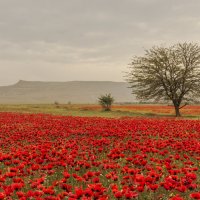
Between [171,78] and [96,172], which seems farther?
[171,78]

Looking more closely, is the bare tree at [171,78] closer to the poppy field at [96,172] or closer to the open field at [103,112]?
the open field at [103,112]

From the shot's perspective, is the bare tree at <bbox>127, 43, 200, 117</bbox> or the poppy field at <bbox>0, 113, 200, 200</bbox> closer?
the poppy field at <bbox>0, 113, 200, 200</bbox>

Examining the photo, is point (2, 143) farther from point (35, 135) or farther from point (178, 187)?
point (178, 187)

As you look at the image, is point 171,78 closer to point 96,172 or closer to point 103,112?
point 103,112

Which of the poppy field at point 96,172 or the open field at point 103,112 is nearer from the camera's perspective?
the poppy field at point 96,172

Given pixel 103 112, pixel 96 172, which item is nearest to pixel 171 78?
pixel 103 112

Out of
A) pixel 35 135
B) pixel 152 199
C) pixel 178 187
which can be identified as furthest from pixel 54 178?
pixel 35 135

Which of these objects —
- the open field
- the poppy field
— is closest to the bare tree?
the open field

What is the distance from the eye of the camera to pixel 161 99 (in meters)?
51.1

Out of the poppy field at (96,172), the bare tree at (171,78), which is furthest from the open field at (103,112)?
the poppy field at (96,172)

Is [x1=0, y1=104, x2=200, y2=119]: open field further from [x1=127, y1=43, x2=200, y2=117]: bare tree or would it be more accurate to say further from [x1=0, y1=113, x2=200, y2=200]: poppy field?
[x1=0, y1=113, x2=200, y2=200]: poppy field

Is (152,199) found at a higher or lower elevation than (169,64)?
lower

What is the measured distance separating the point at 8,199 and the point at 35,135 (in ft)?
31.9

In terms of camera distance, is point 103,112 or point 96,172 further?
point 103,112
